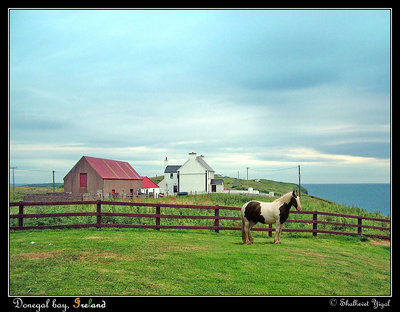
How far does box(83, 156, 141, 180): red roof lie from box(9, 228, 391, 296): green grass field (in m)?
28.2

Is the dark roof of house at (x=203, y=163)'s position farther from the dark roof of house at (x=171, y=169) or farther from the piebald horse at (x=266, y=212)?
the piebald horse at (x=266, y=212)

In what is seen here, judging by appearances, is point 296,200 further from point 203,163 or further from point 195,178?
point 203,163

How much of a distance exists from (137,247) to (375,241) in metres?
12.7

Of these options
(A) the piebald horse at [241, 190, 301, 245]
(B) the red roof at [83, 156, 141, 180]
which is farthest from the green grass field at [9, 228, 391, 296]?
(B) the red roof at [83, 156, 141, 180]

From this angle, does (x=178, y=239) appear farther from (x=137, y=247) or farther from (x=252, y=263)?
(x=252, y=263)

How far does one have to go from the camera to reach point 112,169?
44.9 m

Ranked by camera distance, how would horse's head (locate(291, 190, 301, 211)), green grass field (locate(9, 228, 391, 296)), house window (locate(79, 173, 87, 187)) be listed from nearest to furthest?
1. green grass field (locate(9, 228, 391, 296))
2. horse's head (locate(291, 190, 301, 211))
3. house window (locate(79, 173, 87, 187))

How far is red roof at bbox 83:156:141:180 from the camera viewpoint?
41.3 meters

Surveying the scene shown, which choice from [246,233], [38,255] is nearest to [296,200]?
[246,233]

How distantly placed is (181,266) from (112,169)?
38.0 metres

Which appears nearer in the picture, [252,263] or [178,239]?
[252,263]

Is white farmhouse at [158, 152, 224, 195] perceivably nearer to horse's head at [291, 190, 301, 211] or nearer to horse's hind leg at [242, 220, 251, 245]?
horse's hind leg at [242, 220, 251, 245]

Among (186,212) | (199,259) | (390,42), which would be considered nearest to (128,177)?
(186,212)

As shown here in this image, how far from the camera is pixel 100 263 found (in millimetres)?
8953
